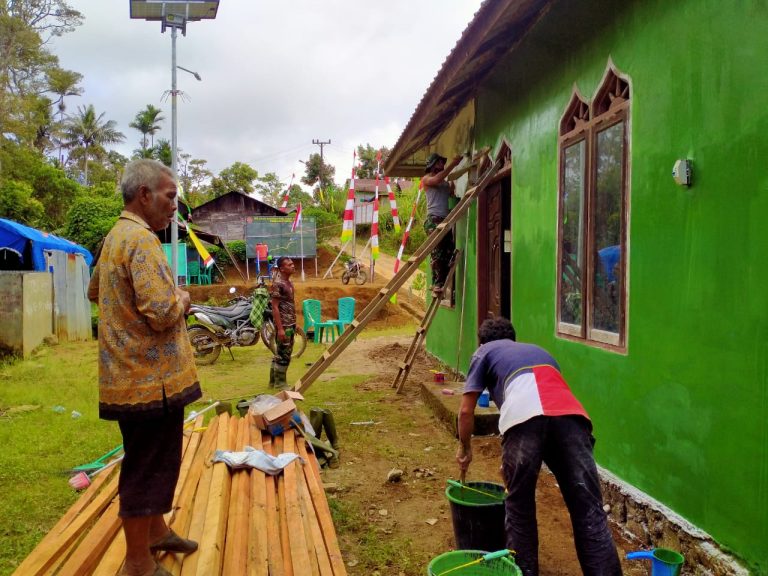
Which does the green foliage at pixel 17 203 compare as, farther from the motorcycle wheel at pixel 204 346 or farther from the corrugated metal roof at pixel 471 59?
the corrugated metal roof at pixel 471 59

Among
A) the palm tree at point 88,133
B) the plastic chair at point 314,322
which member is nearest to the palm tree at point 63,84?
the palm tree at point 88,133

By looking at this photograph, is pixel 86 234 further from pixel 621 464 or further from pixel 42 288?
pixel 621 464

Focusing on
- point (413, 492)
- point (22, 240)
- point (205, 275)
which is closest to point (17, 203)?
point (205, 275)

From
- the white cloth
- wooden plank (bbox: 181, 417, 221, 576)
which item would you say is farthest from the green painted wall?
wooden plank (bbox: 181, 417, 221, 576)

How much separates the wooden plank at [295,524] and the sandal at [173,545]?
47 centimetres

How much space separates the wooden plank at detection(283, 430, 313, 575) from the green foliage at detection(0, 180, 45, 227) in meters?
24.9

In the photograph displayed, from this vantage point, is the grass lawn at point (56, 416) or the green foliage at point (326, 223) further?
the green foliage at point (326, 223)

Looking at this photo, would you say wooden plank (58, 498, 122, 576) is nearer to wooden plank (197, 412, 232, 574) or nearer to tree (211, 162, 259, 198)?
wooden plank (197, 412, 232, 574)

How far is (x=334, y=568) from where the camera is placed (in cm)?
257

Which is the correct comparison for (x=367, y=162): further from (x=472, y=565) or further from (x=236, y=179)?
(x=472, y=565)

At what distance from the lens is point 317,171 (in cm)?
4822

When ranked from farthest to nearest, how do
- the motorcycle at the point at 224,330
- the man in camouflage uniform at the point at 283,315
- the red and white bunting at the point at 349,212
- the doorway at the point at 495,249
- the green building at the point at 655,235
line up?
the red and white bunting at the point at 349,212
the motorcycle at the point at 224,330
the man in camouflage uniform at the point at 283,315
the doorway at the point at 495,249
the green building at the point at 655,235

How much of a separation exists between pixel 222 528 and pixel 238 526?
0.08 metres

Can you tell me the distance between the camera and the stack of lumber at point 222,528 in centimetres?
255
